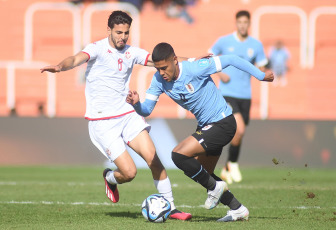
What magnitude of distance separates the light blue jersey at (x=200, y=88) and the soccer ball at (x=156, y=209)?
3.04ft

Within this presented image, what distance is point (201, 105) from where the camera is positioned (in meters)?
7.65

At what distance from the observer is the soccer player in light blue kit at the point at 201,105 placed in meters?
7.44

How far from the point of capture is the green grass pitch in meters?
7.46

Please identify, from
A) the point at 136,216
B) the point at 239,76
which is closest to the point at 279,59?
the point at 239,76

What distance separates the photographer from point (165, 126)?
16.0m

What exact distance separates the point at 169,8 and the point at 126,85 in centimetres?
1240

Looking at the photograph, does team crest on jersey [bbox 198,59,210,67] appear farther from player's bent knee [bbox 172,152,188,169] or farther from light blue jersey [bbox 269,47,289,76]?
light blue jersey [bbox 269,47,289,76]

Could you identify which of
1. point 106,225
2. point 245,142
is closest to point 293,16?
point 245,142

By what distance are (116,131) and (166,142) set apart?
741 cm

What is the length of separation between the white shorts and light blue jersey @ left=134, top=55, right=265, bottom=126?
0.64m

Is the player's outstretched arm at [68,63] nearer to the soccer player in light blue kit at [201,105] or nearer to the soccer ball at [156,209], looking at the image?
the soccer player in light blue kit at [201,105]

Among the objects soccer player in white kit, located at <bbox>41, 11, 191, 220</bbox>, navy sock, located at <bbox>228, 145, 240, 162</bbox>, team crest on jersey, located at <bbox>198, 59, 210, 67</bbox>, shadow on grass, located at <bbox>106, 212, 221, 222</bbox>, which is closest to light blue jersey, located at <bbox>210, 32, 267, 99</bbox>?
navy sock, located at <bbox>228, 145, 240, 162</bbox>

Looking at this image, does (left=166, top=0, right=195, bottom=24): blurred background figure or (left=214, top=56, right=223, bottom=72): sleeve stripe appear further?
(left=166, top=0, right=195, bottom=24): blurred background figure

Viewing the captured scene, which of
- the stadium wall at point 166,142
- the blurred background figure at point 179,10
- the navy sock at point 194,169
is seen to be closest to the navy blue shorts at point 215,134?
the navy sock at point 194,169
